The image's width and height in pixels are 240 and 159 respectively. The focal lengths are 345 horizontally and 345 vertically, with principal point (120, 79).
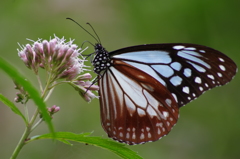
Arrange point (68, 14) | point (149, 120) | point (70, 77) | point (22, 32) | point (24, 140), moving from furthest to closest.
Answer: point (68, 14) < point (22, 32) < point (149, 120) < point (70, 77) < point (24, 140)

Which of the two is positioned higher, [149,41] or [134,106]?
[149,41]

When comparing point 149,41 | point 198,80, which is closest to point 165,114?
point 198,80

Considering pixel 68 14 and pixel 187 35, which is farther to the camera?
pixel 68 14

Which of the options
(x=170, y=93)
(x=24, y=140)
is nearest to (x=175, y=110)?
(x=170, y=93)

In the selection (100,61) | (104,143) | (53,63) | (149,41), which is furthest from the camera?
(149,41)

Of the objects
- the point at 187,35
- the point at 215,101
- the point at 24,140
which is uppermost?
the point at 187,35

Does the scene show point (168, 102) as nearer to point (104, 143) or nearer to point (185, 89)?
point (185, 89)

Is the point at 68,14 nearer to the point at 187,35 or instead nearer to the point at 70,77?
the point at 187,35

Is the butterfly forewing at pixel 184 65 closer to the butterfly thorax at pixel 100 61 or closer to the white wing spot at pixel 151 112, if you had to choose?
the butterfly thorax at pixel 100 61
